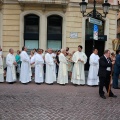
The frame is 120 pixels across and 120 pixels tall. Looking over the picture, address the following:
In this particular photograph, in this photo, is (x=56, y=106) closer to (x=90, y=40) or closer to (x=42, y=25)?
(x=42, y=25)

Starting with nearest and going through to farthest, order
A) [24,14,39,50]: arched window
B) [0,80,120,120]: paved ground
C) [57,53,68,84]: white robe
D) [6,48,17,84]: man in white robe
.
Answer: [0,80,120,120]: paved ground
[57,53,68,84]: white robe
[6,48,17,84]: man in white robe
[24,14,39,50]: arched window

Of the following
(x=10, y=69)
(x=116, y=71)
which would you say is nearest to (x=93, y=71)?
(x=116, y=71)

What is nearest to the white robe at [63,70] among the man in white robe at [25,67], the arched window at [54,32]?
the man in white robe at [25,67]

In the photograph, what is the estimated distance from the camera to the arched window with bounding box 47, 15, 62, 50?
2238 cm

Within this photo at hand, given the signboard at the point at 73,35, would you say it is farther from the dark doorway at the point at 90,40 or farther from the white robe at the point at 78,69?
the white robe at the point at 78,69

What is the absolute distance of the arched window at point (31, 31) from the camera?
22219 mm

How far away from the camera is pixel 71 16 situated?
72.5 feet

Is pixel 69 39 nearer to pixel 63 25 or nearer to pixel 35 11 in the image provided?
pixel 63 25

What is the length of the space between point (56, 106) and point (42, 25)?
13659mm

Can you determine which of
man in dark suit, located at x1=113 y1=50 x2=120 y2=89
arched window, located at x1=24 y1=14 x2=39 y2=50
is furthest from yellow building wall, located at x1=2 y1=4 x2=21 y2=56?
man in dark suit, located at x1=113 y1=50 x2=120 y2=89

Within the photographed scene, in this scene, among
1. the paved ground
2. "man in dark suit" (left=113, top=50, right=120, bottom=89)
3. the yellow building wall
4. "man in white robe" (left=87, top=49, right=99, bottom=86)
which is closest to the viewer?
the paved ground

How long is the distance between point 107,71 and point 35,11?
1223 cm

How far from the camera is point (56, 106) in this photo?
902cm

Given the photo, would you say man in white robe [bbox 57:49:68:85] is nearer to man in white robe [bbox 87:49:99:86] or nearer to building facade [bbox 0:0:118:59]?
man in white robe [bbox 87:49:99:86]
